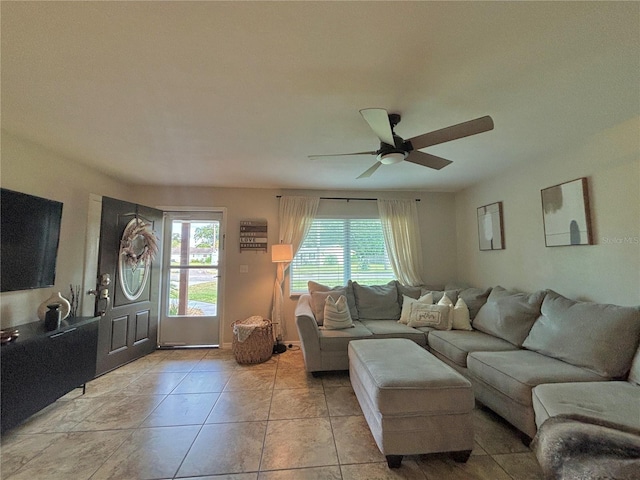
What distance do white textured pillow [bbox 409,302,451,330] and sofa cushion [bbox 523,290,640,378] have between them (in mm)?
857

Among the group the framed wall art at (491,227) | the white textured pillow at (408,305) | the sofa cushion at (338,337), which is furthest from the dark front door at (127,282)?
the framed wall art at (491,227)

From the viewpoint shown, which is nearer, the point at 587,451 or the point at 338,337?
the point at 587,451

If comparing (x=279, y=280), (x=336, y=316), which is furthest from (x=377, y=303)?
(x=279, y=280)

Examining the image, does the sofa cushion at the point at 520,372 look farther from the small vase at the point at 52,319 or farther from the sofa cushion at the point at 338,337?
the small vase at the point at 52,319

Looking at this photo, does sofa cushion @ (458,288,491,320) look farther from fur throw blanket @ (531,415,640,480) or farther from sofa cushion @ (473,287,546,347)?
fur throw blanket @ (531,415,640,480)

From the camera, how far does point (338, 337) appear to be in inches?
120

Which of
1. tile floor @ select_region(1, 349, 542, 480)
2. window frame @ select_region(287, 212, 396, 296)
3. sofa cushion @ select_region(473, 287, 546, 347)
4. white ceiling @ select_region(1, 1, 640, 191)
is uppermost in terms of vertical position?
white ceiling @ select_region(1, 1, 640, 191)

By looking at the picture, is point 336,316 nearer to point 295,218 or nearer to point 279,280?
point 279,280

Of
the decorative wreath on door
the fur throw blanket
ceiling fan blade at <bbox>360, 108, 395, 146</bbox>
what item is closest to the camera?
the fur throw blanket

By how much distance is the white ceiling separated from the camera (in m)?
1.24

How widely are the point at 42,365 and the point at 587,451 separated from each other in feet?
11.1

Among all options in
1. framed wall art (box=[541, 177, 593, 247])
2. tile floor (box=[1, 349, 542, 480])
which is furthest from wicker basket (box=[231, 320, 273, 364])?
framed wall art (box=[541, 177, 593, 247])

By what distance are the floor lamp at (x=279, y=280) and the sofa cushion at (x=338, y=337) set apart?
1040 millimetres

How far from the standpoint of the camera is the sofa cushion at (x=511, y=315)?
2.59 meters
